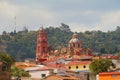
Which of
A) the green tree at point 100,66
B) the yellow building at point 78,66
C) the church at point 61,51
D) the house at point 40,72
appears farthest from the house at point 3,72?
the church at point 61,51

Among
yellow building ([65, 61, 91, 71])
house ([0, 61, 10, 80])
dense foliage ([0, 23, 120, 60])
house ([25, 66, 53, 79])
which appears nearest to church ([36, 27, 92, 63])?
yellow building ([65, 61, 91, 71])

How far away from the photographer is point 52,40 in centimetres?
17025

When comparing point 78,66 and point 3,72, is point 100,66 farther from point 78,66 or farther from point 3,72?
point 3,72

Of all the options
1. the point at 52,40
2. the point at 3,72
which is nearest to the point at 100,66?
the point at 3,72

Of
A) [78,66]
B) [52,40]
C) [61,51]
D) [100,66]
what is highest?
[52,40]

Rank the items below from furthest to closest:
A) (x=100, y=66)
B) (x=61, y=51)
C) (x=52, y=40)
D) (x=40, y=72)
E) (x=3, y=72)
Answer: (x=52, y=40) < (x=61, y=51) < (x=40, y=72) < (x=100, y=66) < (x=3, y=72)

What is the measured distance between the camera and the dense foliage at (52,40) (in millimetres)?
154500

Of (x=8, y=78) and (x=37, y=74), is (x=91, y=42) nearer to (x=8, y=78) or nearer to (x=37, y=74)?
(x=37, y=74)

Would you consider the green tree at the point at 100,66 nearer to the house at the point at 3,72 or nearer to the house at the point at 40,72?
the house at the point at 40,72

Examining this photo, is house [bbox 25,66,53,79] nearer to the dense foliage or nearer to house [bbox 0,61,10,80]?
house [bbox 0,61,10,80]

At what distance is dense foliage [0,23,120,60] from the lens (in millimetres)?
154500

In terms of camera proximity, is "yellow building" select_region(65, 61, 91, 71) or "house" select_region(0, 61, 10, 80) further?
"yellow building" select_region(65, 61, 91, 71)

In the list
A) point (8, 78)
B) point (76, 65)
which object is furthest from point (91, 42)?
point (8, 78)

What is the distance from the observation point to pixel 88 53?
10262 centimetres
